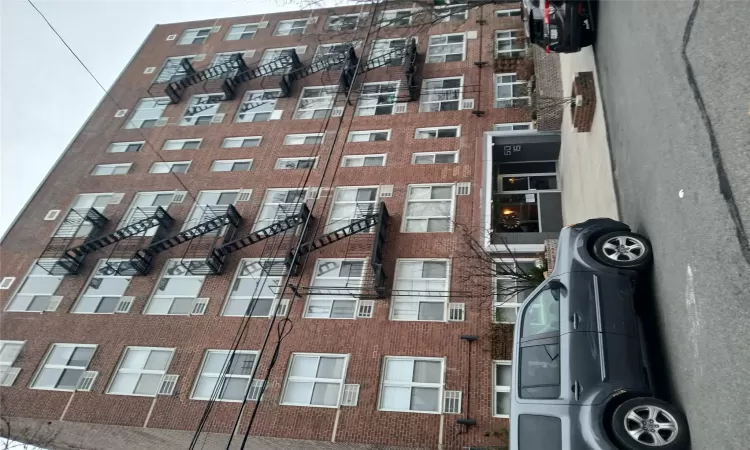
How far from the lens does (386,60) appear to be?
67.5 feet

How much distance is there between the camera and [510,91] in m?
18.5

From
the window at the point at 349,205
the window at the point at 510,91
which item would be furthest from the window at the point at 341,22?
the window at the point at 349,205

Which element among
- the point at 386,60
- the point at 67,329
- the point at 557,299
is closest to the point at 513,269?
the point at 557,299

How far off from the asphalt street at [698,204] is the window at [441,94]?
11.4 metres

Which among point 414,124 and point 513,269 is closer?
point 513,269

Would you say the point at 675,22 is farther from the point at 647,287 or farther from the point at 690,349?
the point at 690,349

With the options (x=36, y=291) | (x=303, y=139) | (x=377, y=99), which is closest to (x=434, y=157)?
(x=377, y=99)

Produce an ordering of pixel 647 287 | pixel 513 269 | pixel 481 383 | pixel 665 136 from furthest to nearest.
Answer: pixel 513 269
pixel 481 383
pixel 647 287
pixel 665 136

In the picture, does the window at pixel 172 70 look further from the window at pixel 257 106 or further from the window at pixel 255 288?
the window at pixel 255 288

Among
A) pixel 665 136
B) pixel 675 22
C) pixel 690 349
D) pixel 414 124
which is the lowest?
pixel 690 349

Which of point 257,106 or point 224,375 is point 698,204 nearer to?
point 224,375

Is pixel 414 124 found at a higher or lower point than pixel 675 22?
higher

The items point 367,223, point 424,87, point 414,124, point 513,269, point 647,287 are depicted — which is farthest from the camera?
point 424,87

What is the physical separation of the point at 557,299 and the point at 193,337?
1161cm
